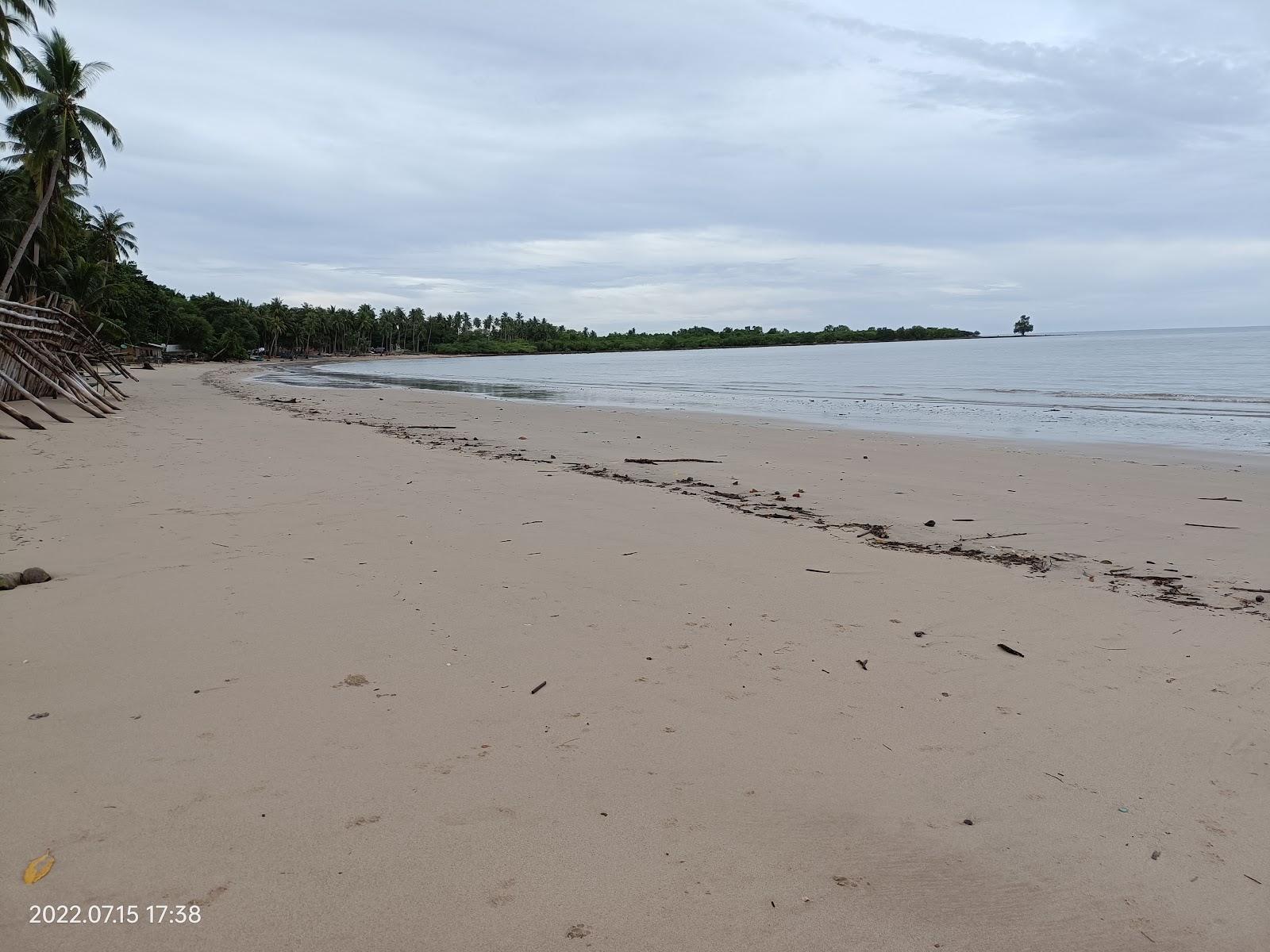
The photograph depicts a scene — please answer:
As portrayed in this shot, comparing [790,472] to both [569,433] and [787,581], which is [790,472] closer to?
[787,581]

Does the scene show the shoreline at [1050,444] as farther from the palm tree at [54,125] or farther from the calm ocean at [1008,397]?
the palm tree at [54,125]

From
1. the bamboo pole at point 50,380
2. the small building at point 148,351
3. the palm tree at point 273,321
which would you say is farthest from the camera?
the palm tree at point 273,321

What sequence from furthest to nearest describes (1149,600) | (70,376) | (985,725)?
(70,376)
(1149,600)
(985,725)

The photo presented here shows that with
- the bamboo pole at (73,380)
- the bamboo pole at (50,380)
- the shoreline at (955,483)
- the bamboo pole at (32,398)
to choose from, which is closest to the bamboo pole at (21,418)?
the bamboo pole at (32,398)

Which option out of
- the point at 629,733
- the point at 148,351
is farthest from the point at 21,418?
the point at 148,351

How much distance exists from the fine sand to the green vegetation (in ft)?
57.1

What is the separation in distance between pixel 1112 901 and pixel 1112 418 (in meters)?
18.5

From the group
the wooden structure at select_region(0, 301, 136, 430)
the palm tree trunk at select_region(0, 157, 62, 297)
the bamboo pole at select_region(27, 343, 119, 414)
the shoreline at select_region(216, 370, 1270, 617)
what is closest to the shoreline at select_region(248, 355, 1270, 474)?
the shoreline at select_region(216, 370, 1270, 617)

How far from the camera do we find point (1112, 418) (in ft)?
57.3

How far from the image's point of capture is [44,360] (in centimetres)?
1477

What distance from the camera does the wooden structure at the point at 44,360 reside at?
1354cm

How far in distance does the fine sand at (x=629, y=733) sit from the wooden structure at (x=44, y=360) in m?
10.4

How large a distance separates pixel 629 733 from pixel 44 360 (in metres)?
16.9

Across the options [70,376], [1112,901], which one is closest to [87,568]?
[1112,901]
